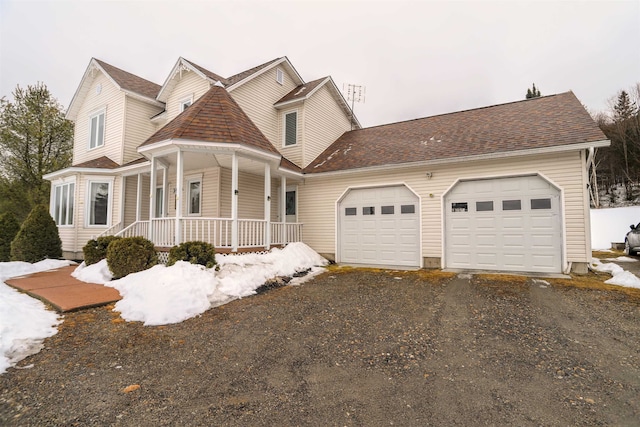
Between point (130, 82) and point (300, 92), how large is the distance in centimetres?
806

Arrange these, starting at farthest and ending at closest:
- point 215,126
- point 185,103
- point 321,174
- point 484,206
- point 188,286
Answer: point 185,103, point 321,174, point 484,206, point 215,126, point 188,286

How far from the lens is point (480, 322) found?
4.56 metres

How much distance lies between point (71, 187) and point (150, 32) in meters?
9.61

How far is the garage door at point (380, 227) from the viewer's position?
9.91 m

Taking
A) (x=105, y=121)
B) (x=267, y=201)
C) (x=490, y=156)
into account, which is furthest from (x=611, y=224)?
(x=105, y=121)

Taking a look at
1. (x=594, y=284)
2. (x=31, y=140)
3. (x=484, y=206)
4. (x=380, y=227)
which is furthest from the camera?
(x=31, y=140)

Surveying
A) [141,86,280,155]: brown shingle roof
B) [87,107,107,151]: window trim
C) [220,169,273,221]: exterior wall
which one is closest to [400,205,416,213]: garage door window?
[141,86,280,155]: brown shingle roof

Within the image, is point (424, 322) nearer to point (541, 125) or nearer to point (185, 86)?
point (541, 125)

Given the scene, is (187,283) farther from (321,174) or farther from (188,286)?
(321,174)

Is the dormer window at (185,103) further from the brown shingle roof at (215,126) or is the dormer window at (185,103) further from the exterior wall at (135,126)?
the brown shingle roof at (215,126)

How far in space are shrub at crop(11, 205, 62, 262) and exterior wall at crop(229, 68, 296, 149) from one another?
27.5 feet

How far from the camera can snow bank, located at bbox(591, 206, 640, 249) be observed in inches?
687

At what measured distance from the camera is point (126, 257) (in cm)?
751

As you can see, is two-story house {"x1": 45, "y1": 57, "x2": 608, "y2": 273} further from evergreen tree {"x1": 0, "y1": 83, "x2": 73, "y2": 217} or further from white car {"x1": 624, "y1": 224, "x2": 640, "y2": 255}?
white car {"x1": 624, "y1": 224, "x2": 640, "y2": 255}
